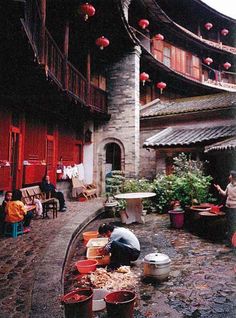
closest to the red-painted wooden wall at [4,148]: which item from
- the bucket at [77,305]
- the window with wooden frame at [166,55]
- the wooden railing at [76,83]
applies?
the wooden railing at [76,83]

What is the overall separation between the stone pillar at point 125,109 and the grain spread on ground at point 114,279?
970 cm

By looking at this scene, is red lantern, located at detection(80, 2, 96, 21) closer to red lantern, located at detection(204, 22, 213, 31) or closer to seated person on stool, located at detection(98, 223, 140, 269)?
seated person on stool, located at detection(98, 223, 140, 269)

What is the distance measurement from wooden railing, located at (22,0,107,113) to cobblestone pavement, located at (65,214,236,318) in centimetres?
491

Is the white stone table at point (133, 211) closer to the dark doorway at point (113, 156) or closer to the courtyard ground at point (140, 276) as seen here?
the courtyard ground at point (140, 276)

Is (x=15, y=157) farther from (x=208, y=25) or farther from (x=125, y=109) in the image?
(x=208, y=25)

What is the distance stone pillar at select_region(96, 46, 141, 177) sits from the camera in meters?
15.1

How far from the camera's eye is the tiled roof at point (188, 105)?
1500 centimetres

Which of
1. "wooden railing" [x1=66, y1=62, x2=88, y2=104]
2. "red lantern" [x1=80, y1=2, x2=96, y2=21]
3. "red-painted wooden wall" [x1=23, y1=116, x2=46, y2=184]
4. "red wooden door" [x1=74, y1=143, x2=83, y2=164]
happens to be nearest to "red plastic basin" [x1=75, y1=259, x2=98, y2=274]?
"red-painted wooden wall" [x1=23, y1=116, x2=46, y2=184]

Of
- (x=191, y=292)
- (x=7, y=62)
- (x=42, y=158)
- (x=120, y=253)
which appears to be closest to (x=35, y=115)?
(x=42, y=158)

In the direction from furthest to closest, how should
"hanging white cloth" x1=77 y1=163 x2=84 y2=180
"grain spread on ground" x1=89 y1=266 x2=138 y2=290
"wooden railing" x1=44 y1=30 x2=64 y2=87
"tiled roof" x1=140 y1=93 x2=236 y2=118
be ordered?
"hanging white cloth" x1=77 y1=163 x2=84 y2=180 → "tiled roof" x1=140 y1=93 x2=236 y2=118 → "wooden railing" x1=44 y1=30 x2=64 y2=87 → "grain spread on ground" x1=89 y1=266 x2=138 y2=290

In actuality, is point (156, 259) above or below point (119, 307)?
above

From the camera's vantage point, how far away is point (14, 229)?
7309 mm

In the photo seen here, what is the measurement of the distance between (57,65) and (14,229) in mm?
5537

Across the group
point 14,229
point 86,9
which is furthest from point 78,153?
point 14,229
